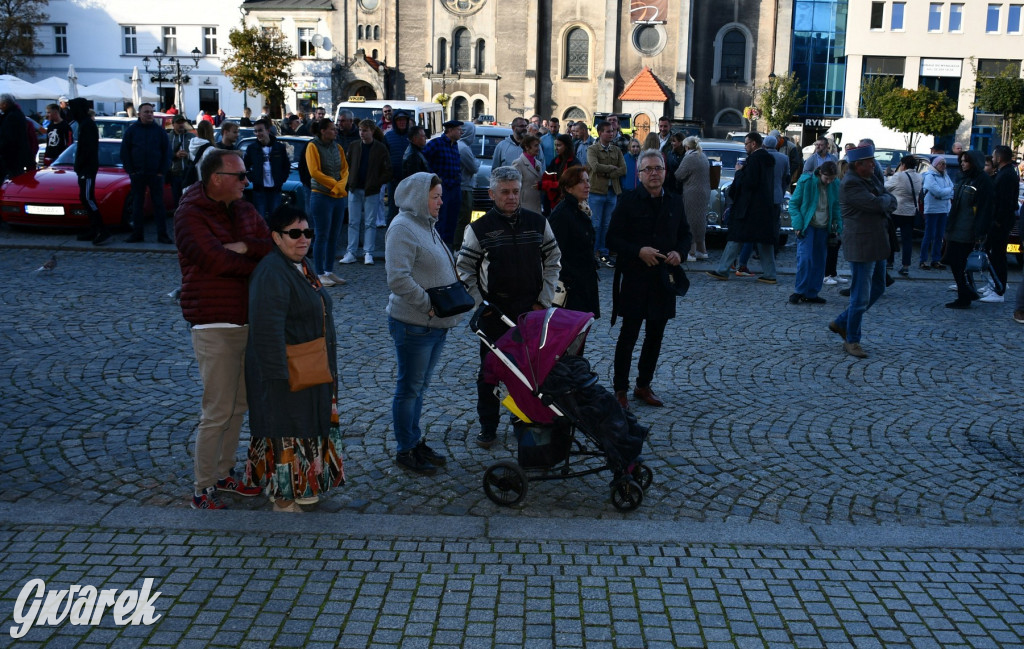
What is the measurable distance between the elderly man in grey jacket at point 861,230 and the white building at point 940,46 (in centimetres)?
5455

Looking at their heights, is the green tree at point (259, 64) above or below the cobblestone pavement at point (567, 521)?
above

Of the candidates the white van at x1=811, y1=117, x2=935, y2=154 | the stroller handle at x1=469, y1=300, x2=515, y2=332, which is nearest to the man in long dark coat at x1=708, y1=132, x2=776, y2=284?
the stroller handle at x1=469, y1=300, x2=515, y2=332

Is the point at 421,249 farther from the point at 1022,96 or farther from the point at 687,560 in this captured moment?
the point at 1022,96

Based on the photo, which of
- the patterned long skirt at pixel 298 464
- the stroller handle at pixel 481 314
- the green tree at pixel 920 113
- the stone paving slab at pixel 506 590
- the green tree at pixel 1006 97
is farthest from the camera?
the green tree at pixel 1006 97

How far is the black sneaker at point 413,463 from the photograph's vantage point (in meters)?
5.95

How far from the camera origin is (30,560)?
467cm

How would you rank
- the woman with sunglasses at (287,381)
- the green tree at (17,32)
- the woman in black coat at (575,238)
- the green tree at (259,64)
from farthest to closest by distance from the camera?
the green tree at (17,32)
the green tree at (259,64)
the woman in black coat at (575,238)
the woman with sunglasses at (287,381)

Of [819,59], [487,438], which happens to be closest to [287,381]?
[487,438]

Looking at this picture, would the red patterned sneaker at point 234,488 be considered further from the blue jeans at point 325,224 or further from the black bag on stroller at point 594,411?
the blue jeans at point 325,224

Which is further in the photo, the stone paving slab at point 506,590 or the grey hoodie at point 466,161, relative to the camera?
the grey hoodie at point 466,161

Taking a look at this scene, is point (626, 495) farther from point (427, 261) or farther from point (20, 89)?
point (20, 89)

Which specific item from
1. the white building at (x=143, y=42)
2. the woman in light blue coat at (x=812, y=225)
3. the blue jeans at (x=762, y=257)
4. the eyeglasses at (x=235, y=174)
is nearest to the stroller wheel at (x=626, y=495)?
the eyeglasses at (x=235, y=174)

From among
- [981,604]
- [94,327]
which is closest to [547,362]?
[981,604]

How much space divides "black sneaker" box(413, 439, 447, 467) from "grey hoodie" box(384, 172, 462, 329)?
766 millimetres
